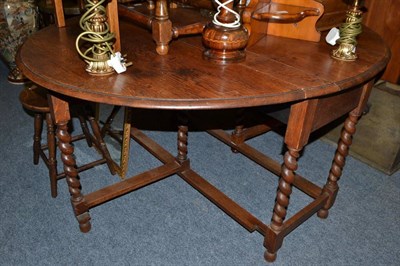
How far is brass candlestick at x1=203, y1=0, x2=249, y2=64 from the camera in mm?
1405

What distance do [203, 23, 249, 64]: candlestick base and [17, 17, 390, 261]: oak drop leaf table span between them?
0.13 feet

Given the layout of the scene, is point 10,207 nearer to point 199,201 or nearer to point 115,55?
point 199,201

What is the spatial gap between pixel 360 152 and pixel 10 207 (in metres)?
2.12

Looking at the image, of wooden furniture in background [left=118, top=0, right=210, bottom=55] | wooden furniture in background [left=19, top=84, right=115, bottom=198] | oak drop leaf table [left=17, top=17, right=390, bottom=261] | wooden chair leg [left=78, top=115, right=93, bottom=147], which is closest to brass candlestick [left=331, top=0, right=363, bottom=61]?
oak drop leaf table [left=17, top=17, right=390, bottom=261]

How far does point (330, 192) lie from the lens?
2.01 meters

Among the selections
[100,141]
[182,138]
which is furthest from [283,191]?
[100,141]

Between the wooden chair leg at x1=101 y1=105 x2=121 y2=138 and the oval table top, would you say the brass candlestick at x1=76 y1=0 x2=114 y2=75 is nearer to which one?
the oval table top

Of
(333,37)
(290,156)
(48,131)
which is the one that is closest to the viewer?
(290,156)

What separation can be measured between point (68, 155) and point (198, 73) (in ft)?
2.34

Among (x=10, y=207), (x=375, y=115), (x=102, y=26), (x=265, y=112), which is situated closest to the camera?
(x=102, y=26)

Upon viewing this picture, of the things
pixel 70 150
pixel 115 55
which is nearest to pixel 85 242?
pixel 70 150

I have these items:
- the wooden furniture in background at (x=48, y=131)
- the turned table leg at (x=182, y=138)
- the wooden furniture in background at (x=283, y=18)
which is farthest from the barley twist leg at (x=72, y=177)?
the wooden furniture in background at (x=283, y=18)

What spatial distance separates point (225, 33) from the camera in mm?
1403

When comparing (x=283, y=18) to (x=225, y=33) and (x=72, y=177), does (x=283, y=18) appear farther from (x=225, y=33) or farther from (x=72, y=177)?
(x=72, y=177)
